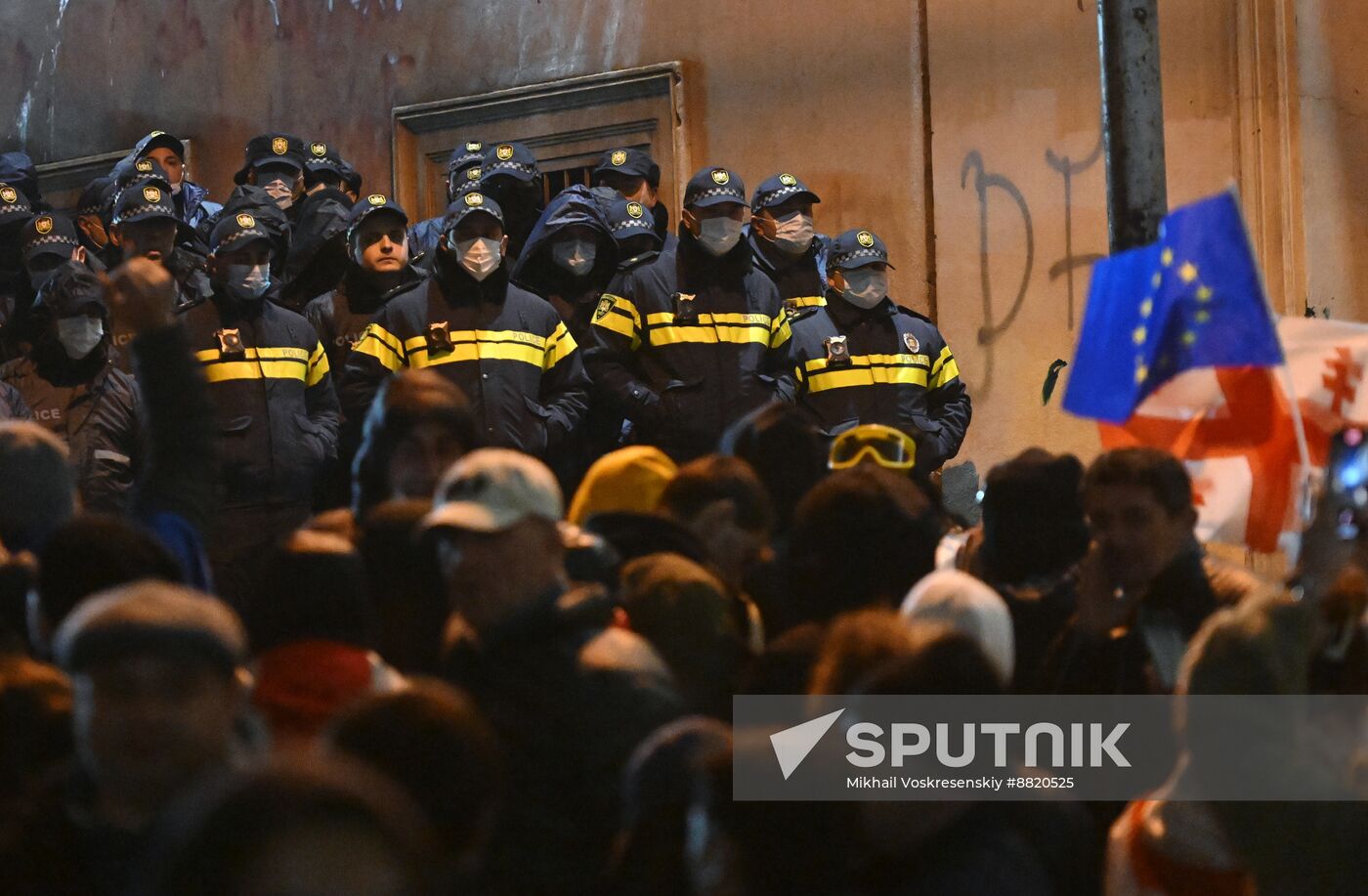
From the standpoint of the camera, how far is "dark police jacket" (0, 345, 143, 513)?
26.3 feet

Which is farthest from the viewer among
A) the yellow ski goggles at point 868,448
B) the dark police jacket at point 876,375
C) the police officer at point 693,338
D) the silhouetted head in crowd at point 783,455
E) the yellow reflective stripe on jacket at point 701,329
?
the dark police jacket at point 876,375

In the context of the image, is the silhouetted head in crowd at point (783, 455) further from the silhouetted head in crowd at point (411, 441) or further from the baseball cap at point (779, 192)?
the baseball cap at point (779, 192)

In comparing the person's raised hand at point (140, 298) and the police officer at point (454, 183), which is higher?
the police officer at point (454, 183)

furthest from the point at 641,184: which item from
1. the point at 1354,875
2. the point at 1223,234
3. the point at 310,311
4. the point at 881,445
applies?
the point at 1354,875

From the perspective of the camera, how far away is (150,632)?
123 inches

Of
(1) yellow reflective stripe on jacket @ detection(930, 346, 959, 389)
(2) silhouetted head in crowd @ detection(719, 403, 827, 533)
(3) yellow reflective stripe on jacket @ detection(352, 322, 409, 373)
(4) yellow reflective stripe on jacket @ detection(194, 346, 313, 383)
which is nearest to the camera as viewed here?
(2) silhouetted head in crowd @ detection(719, 403, 827, 533)

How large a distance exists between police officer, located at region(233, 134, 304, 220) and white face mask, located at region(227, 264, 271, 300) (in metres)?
2.55

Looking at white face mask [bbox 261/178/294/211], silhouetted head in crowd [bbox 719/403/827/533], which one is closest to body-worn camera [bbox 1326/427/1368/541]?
silhouetted head in crowd [bbox 719/403/827/533]

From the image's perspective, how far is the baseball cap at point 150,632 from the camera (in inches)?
123

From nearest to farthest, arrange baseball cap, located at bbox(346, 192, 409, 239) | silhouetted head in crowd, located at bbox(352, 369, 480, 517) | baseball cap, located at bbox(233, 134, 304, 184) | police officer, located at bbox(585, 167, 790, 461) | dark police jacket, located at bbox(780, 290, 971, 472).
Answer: silhouetted head in crowd, located at bbox(352, 369, 480, 517)
police officer, located at bbox(585, 167, 790, 461)
dark police jacket, located at bbox(780, 290, 971, 472)
baseball cap, located at bbox(346, 192, 409, 239)
baseball cap, located at bbox(233, 134, 304, 184)

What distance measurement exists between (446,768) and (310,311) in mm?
6380

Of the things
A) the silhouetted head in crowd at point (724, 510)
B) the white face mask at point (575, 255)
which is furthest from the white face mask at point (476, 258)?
the silhouetted head in crowd at point (724, 510)

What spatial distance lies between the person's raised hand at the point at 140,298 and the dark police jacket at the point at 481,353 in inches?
126

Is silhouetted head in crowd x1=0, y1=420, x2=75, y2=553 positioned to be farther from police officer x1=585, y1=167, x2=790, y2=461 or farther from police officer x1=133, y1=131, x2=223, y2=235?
police officer x1=133, y1=131, x2=223, y2=235
